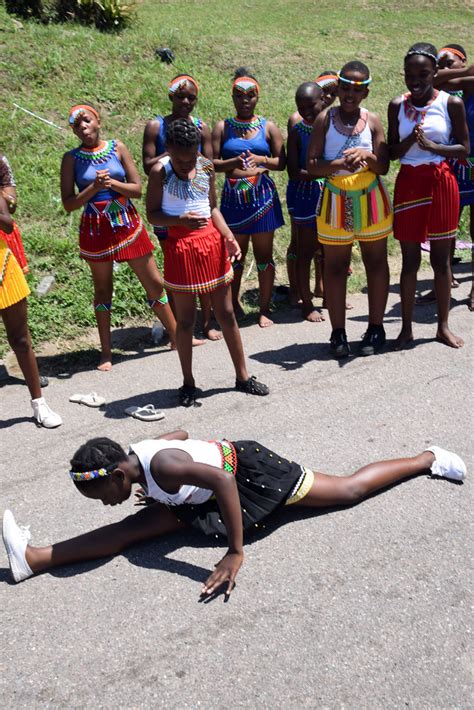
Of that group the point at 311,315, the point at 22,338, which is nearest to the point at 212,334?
the point at 311,315

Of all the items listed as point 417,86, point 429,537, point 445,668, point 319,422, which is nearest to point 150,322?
point 319,422

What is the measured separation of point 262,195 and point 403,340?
1623 millimetres

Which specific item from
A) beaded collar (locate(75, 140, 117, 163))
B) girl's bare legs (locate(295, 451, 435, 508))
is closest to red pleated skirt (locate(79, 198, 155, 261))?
beaded collar (locate(75, 140, 117, 163))

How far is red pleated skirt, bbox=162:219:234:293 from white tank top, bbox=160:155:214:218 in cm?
13

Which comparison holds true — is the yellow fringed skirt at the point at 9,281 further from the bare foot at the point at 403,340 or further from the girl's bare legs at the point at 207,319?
the bare foot at the point at 403,340

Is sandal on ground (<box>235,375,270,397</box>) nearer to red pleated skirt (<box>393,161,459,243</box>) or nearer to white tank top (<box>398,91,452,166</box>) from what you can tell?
red pleated skirt (<box>393,161,459,243</box>)

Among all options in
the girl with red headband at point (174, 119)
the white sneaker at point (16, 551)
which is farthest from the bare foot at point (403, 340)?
the white sneaker at point (16, 551)

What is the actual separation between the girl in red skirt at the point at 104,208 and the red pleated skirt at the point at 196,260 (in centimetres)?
80

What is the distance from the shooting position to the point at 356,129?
18.6 ft

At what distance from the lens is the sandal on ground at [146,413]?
17.7 feet

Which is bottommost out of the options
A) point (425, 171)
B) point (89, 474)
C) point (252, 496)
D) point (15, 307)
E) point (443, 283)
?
point (252, 496)

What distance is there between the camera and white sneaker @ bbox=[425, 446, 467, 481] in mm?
4410

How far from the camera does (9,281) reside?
202 inches

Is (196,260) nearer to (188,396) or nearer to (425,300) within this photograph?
(188,396)
